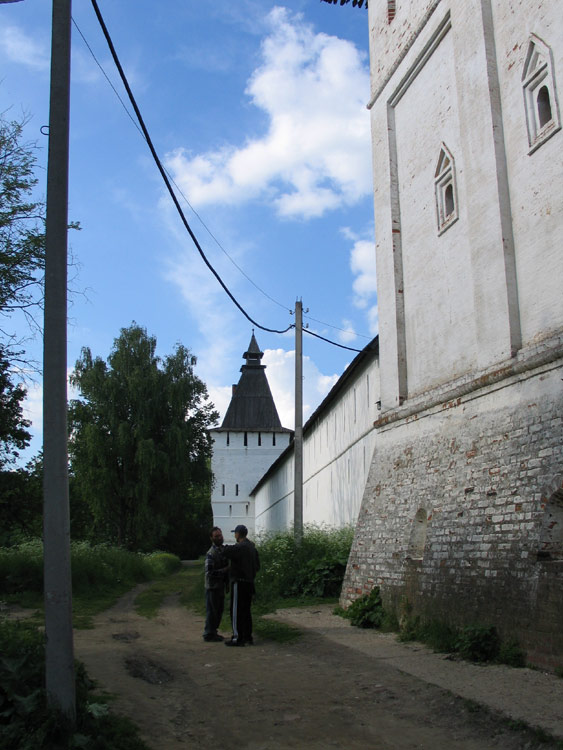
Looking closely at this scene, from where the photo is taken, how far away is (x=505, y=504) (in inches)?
325

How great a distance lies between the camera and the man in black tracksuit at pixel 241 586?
8.95 metres

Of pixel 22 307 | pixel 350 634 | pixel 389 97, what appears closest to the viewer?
pixel 350 634

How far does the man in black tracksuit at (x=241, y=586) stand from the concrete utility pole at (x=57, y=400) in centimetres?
467

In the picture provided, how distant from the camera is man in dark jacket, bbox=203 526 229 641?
9.45 meters

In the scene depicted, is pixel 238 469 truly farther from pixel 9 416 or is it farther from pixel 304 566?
pixel 9 416

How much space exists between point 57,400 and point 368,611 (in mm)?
7443

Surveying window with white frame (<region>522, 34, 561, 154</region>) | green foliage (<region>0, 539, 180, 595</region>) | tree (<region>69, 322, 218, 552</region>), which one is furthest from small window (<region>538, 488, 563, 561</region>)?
tree (<region>69, 322, 218, 552</region>)

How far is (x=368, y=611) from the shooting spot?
34.7ft

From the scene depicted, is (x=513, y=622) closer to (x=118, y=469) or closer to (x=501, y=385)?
(x=501, y=385)

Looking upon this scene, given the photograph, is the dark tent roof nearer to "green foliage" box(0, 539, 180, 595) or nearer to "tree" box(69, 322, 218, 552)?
"tree" box(69, 322, 218, 552)

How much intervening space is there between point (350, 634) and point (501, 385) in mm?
4159

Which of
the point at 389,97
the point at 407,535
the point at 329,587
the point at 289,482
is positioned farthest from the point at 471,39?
the point at 289,482

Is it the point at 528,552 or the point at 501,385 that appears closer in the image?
the point at 528,552

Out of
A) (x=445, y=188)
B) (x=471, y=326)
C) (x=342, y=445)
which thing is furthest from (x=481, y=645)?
(x=342, y=445)
